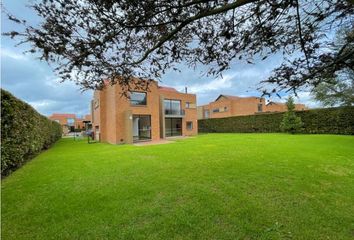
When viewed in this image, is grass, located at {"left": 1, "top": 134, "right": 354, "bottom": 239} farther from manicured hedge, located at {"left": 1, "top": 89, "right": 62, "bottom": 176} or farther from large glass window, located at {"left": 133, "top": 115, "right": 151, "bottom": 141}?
large glass window, located at {"left": 133, "top": 115, "right": 151, "bottom": 141}

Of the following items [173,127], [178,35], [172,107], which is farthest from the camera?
[173,127]

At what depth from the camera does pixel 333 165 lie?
782cm

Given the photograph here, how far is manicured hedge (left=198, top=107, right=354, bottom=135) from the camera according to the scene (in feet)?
65.3

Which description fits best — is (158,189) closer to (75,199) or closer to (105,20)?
(75,199)

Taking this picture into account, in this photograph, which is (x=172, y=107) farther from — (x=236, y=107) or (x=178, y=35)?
(x=178, y=35)

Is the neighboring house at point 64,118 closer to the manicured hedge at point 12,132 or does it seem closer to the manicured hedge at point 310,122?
the manicured hedge at point 310,122

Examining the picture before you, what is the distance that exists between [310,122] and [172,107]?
14918 mm

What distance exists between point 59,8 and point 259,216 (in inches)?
178

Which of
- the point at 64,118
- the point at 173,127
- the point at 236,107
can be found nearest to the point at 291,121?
the point at 173,127

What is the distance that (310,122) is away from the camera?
22703 millimetres

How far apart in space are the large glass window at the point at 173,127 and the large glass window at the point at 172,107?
1.05 metres

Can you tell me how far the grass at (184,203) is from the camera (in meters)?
3.52

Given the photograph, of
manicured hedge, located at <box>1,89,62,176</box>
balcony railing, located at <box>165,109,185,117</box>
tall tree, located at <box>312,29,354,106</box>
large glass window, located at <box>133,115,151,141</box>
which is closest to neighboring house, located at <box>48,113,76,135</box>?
balcony railing, located at <box>165,109,185,117</box>

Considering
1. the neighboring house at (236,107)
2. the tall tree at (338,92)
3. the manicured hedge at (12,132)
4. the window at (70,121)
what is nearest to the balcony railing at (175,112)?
→ the tall tree at (338,92)
